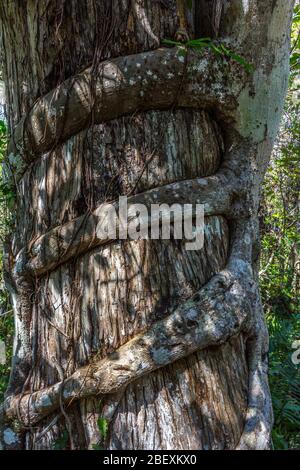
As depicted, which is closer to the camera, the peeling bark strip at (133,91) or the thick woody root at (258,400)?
the thick woody root at (258,400)

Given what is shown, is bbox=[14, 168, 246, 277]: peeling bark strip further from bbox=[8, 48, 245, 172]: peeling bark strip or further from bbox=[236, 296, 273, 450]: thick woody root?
bbox=[236, 296, 273, 450]: thick woody root

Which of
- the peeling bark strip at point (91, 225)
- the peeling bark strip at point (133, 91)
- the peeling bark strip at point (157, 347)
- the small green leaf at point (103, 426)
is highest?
the peeling bark strip at point (133, 91)

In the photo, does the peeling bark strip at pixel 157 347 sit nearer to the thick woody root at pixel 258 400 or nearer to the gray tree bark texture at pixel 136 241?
the gray tree bark texture at pixel 136 241

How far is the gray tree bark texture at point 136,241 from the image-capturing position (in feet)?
6.42

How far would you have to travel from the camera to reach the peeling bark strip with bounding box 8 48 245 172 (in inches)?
83.3

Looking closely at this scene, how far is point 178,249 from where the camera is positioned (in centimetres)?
207

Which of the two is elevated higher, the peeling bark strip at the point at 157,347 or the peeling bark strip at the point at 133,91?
the peeling bark strip at the point at 133,91

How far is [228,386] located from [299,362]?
228 cm

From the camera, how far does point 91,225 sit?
2045 millimetres

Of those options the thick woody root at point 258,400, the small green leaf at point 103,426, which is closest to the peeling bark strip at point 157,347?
the small green leaf at point 103,426

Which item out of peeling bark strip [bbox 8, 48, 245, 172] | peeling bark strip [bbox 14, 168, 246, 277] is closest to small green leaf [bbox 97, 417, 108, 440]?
peeling bark strip [bbox 14, 168, 246, 277]
